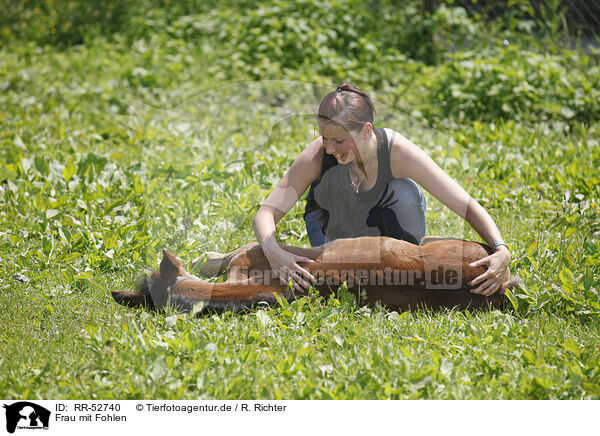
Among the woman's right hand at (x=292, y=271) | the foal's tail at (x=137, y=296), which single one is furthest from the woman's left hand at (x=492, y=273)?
the foal's tail at (x=137, y=296)

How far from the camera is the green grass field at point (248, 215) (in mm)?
A: 2801

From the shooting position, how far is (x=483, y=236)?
337cm

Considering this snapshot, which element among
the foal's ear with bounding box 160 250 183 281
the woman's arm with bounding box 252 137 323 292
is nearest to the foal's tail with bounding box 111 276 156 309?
the foal's ear with bounding box 160 250 183 281

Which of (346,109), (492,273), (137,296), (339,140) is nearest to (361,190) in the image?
(339,140)

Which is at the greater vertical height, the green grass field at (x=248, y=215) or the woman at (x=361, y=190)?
the woman at (x=361, y=190)

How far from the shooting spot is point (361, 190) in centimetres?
352

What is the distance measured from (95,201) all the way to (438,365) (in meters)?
2.79

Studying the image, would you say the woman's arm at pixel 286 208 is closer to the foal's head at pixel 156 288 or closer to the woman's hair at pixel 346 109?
the woman's hair at pixel 346 109
